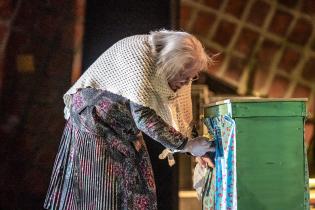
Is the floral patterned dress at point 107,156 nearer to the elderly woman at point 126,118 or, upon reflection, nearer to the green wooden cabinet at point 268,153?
the elderly woman at point 126,118

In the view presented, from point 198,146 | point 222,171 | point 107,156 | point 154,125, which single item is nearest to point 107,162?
point 107,156

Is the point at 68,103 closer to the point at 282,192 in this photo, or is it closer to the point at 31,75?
the point at 31,75

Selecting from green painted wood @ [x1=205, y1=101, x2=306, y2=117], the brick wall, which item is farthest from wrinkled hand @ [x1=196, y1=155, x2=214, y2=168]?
the brick wall

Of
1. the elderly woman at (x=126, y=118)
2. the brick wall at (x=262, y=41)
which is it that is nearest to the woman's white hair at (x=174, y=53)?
the elderly woman at (x=126, y=118)

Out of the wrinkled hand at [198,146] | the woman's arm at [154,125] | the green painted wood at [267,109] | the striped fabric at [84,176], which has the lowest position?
the striped fabric at [84,176]

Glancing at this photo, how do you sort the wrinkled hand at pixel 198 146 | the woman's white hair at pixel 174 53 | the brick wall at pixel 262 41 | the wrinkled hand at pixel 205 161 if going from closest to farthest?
the woman's white hair at pixel 174 53 < the wrinkled hand at pixel 198 146 < the wrinkled hand at pixel 205 161 < the brick wall at pixel 262 41

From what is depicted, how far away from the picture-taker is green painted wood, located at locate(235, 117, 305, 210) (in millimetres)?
2133

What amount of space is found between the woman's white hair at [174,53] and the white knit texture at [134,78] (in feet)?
0.11

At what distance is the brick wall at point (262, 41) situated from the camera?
133 inches

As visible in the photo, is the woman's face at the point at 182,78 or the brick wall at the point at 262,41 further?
the brick wall at the point at 262,41

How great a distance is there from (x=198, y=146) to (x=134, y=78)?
45 cm

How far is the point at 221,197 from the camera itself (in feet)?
7.43

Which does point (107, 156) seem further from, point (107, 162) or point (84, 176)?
point (84, 176)

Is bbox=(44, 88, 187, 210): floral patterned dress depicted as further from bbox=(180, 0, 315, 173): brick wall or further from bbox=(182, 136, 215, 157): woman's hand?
bbox=(180, 0, 315, 173): brick wall
